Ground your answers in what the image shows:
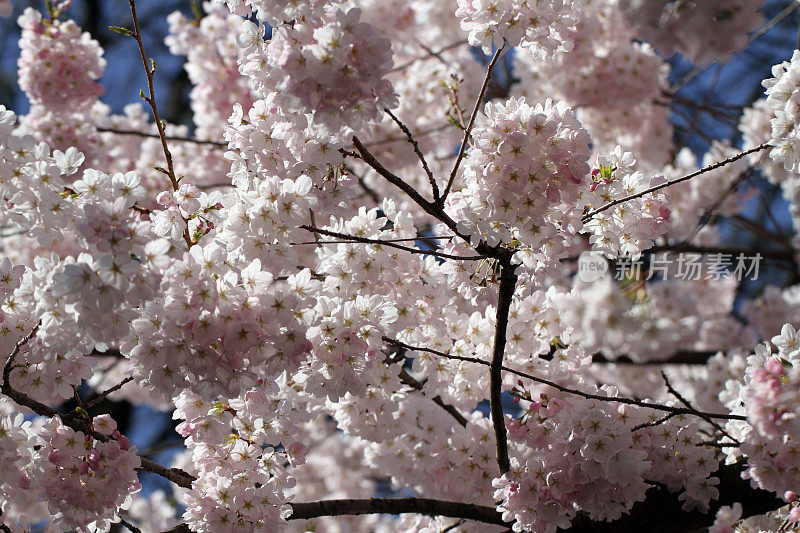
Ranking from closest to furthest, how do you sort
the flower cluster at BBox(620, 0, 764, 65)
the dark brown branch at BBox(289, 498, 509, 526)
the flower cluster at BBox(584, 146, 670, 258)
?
the flower cluster at BBox(620, 0, 764, 65)
the flower cluster at BBox(584, 146, 670, 258)
the dark brown branch at BBox(289, 498, 509, 526)

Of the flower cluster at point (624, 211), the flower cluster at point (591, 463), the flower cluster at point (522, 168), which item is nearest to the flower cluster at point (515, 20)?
the flower cluster at point (522, 168)

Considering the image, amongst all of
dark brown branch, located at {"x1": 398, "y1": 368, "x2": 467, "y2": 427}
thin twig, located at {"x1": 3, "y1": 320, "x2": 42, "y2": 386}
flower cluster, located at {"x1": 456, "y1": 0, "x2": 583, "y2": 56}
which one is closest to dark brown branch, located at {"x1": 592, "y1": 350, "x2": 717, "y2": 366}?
dark brown branch, located at {"x1": 398, "y1": 368, "x2": 467, "y2": 427}

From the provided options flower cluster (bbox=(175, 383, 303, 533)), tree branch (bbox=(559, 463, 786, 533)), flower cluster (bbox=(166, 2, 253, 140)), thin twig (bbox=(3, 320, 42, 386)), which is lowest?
tree branch (bbox=(559, 463, 786, 533))

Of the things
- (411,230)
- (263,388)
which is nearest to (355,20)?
(411,230)

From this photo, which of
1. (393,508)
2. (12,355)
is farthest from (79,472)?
(393,508)

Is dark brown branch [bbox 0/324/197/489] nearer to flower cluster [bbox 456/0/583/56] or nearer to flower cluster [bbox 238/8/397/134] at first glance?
flower cluster [bbox 238/8/397/134]

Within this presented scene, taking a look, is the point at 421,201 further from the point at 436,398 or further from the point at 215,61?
the point at 215,61
